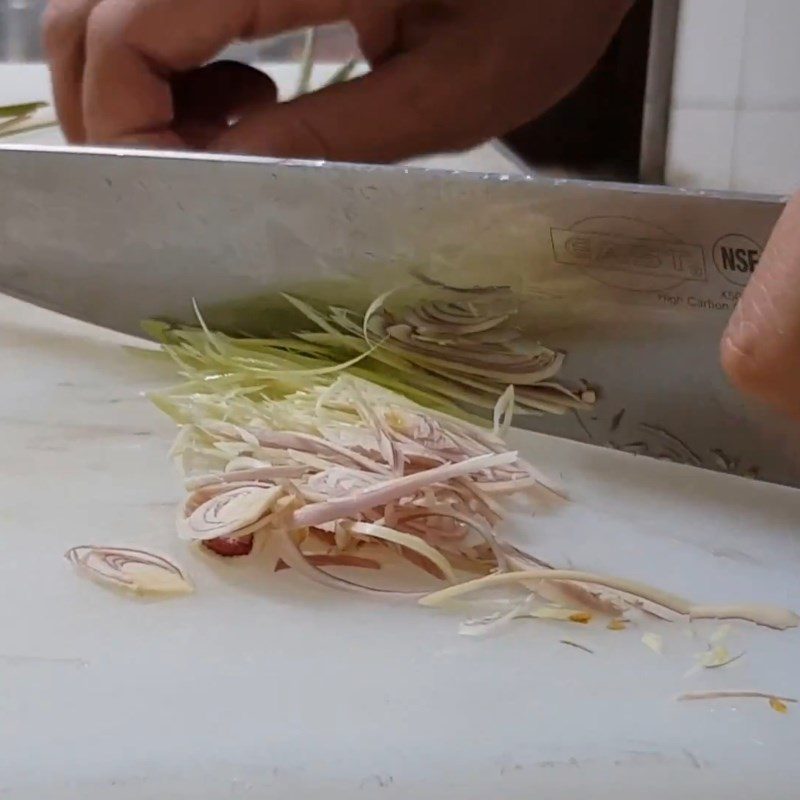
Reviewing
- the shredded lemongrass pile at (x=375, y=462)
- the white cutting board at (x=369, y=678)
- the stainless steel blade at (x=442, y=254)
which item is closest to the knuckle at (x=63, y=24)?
the stainless steel blade at (x=442, y=254)

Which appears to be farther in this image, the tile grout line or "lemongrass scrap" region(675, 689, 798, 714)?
the tile grout line

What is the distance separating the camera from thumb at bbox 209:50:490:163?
795 mm

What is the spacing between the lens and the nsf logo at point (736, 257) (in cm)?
53

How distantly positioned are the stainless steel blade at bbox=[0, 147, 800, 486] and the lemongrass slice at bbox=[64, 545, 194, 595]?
27 cm

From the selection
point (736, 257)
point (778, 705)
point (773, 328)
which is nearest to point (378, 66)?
point (736, 257)

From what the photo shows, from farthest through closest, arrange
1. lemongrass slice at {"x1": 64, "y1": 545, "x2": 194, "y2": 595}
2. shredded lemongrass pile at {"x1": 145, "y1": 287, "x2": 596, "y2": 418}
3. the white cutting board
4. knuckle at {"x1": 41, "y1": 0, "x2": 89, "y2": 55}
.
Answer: knuckle at {"x1": 41, "y1": 0, "x2": 89, "y2": 55} < shredded lemongrass pile at {"x1": 145, "y1": 287, "x2": 596, "y2": 418} < lemongrass slice at {"x1": 64, "y1": 545, "x2": 194, "y2": 595} < the white cutting board

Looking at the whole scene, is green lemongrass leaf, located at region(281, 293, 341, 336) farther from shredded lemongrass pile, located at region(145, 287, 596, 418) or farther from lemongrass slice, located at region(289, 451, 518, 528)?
lemongrass slice, located at region(289, 451, 518, 528)

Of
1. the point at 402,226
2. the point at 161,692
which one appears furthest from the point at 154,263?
the point at 161,692

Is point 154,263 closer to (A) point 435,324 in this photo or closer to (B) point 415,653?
(A) point 435,324

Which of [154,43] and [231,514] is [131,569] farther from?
[154,43]

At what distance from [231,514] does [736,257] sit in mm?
313

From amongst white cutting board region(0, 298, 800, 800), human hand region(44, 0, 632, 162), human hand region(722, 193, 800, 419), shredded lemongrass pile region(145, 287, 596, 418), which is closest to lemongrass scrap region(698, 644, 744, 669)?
white cutting board region(0, 298, 800, 800)

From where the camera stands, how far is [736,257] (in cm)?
54

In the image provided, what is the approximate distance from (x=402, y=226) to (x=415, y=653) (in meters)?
0.32
